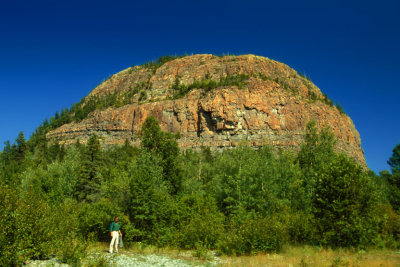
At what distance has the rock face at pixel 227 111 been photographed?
125 meters

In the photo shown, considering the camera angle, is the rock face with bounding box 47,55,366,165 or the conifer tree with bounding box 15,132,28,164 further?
the rock face with bounding box 47,55,366,165

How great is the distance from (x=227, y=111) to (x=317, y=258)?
362ft

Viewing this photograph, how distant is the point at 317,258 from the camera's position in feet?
58.5

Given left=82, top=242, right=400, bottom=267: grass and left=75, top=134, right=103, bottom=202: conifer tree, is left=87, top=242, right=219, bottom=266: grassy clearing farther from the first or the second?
left=75, top=134, right=103, bottom=202: conifer tree

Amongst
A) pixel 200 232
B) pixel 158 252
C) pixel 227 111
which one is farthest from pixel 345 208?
pixel 227 111

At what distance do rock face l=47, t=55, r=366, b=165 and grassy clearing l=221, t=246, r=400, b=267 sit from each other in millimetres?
87037

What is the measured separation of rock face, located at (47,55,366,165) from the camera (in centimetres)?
12525

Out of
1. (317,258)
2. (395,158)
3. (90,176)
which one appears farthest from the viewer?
(395,158)

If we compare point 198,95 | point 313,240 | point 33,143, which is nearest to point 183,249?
point 313,240

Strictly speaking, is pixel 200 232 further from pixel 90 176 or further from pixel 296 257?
pixel 90 176

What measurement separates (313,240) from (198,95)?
120957 millimetres

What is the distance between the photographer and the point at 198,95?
14062 centimetres

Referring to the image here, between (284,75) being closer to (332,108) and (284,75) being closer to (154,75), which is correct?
(332,108)

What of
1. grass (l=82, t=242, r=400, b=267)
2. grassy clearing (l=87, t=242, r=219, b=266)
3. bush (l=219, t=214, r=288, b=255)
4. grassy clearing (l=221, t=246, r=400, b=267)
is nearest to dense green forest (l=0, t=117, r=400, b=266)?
bush (l=219, t=214, r=288, b=255)
